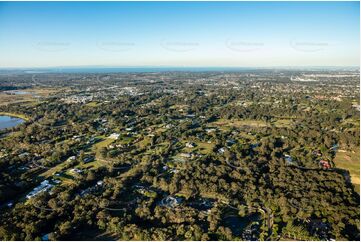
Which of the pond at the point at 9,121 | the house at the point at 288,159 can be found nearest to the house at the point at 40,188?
the house at the point at 288,159

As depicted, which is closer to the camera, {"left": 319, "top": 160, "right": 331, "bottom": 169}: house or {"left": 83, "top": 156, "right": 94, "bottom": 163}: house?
{"left": 319, "top": 160, "right": 331, "bottom": 169}: house

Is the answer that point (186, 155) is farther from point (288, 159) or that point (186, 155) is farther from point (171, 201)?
point (288, 159)

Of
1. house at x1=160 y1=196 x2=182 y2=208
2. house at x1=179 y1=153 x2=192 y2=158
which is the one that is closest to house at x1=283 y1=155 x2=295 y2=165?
house at x1=179 y1=153 x2=192 y2=158

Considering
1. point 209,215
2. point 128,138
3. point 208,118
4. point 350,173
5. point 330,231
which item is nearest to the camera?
point 330,231

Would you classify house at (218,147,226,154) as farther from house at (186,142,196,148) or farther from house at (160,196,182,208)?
house at (160,196,182,208)

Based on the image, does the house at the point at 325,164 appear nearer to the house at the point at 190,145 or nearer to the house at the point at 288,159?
the house at the point at 288,159

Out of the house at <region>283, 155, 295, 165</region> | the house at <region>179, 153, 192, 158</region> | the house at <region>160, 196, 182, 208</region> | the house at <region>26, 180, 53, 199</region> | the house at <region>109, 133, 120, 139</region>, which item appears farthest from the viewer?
the house at <region>109, 133, 120, 139</region>

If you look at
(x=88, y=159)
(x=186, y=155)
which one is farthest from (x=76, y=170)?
(x=186, y=155)

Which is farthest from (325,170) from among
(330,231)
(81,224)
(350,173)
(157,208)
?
(81,224)

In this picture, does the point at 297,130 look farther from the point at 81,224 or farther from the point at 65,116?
the point at 65,116
